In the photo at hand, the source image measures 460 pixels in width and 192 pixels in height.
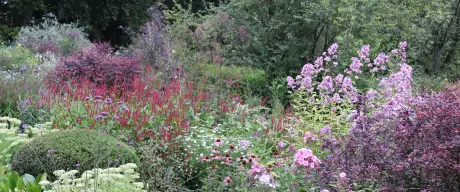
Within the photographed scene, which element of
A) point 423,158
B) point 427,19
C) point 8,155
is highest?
point 427,19

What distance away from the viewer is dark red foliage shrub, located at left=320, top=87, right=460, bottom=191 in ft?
12.4

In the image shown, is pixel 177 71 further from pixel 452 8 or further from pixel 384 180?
pixel 452 8

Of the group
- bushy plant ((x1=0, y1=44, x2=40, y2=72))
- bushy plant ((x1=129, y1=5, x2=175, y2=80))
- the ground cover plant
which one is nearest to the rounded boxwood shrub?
the ground cover plant

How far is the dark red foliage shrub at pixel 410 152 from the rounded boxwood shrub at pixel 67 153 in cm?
199

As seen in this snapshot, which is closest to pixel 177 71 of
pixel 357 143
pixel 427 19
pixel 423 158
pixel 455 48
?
pixel 357 143

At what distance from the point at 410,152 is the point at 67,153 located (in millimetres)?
3037

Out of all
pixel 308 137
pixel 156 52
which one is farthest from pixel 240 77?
pixel 308 137

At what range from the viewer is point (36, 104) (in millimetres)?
6961

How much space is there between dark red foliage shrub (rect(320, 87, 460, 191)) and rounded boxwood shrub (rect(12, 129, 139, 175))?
6.51ft

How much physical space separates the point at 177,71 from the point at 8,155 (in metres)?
5.42

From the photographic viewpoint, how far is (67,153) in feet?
16.0

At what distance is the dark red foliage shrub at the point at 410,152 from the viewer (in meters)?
3.78

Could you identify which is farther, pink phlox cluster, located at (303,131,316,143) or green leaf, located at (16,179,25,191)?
pink phlox cluster, located at (303,131,316,143)

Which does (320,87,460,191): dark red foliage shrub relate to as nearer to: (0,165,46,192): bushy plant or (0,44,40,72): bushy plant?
(0,165,46,192): bushy plant
